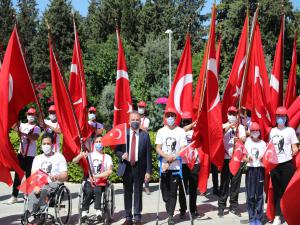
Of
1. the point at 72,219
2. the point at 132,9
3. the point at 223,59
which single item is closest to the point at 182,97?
the point at 72,219

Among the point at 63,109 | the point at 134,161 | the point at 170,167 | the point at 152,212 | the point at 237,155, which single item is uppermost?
the point at 63,109

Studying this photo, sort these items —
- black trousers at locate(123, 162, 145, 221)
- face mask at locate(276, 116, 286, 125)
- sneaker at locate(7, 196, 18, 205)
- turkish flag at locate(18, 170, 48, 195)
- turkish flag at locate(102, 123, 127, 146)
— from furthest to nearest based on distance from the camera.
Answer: sneaker at locate(7, 196, 18, 205)
black trousers at locate(123, 162, 145, 221)
turkish flag at locate(102, 123, 127, 146)
face mask at locate(276, 116, 286, 125)
turkish flag at locate(18, 170, 48, 195)

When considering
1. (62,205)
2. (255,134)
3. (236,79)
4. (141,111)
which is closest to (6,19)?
(141,111)

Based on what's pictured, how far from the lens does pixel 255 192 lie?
7.86m

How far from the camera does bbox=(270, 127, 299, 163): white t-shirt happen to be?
7.71m

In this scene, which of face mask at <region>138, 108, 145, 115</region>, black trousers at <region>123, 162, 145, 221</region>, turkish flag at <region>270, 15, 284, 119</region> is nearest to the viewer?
black trousers at <region>123, 162, 145, 221</region>

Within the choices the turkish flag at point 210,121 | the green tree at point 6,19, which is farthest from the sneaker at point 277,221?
the green tree at point 6,19

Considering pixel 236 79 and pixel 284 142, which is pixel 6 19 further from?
pixel 284 142

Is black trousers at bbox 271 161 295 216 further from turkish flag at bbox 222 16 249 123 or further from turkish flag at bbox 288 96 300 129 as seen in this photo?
turkish flag at bbox 222 16 249 123

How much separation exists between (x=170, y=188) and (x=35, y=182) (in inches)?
88.8

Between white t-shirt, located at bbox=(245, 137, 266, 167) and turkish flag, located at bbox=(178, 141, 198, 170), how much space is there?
1.01m

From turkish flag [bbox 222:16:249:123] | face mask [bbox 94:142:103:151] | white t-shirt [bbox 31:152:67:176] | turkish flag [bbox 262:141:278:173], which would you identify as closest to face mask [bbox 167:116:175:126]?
face mask [bbox 94:142:103:151]

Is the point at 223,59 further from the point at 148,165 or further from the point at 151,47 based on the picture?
the point at 148,165

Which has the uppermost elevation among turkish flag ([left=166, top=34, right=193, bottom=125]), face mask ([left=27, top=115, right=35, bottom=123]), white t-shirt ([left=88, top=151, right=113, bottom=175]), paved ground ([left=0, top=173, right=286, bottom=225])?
turkish flag ([left=166, top=34, right=193, bottom=125])
